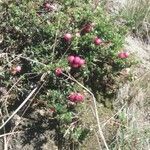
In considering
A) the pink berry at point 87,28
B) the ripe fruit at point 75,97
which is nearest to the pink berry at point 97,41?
the pink berry at point 87,28

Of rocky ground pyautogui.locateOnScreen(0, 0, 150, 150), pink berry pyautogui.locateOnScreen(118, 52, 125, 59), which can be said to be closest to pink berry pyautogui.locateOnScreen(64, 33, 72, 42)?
pink berry pyautogui.locateOnScreen(118, 52, 125, 59)

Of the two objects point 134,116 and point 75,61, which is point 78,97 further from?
point 134,116

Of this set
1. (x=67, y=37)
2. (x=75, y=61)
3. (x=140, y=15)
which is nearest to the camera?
(x=75, y=61)

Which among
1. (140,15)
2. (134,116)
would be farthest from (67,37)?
(140,15)

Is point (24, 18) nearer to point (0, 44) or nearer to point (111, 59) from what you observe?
point (0, 44)

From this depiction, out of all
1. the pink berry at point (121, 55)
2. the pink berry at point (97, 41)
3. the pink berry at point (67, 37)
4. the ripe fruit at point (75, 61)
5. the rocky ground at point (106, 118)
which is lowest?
the rocky ground at point (106, 118)

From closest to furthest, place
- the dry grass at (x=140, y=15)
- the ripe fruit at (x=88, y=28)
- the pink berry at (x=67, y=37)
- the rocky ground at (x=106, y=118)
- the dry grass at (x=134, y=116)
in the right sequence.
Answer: the rocky ground at (x=106, y=118), the dry grass at (x=134, y=116), the pink berry at (x=67, y=37), the ripe fruit at (x=88, y=28), the dry grass at (x=140, y=15)

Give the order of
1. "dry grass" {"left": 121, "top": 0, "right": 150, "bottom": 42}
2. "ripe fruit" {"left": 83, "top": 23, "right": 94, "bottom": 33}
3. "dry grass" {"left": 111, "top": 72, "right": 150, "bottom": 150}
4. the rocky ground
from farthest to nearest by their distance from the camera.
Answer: "dry grass" {"left": 121, "top": 0, "right": 150, "bottom": 42}
"ripe fruit" {"left": 83, "top": 23, "right": 94, "bottom": 33}
"dry grass" {"left": 111, "top": 72, "right": 150, "bottom": 150}
the rocky ground

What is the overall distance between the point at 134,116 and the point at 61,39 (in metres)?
0.91

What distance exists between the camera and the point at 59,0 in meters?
4.48

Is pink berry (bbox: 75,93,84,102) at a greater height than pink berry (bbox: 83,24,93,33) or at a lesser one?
lesser

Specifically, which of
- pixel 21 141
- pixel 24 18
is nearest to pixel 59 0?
pixel 24 18

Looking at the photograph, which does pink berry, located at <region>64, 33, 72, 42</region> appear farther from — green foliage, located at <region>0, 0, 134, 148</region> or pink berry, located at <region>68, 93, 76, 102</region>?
pink berry, located at <region>68, 93, 76, 102</region>

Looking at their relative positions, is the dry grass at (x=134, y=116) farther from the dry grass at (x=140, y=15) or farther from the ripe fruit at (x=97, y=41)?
the dry grass at (x=140, y=15)
